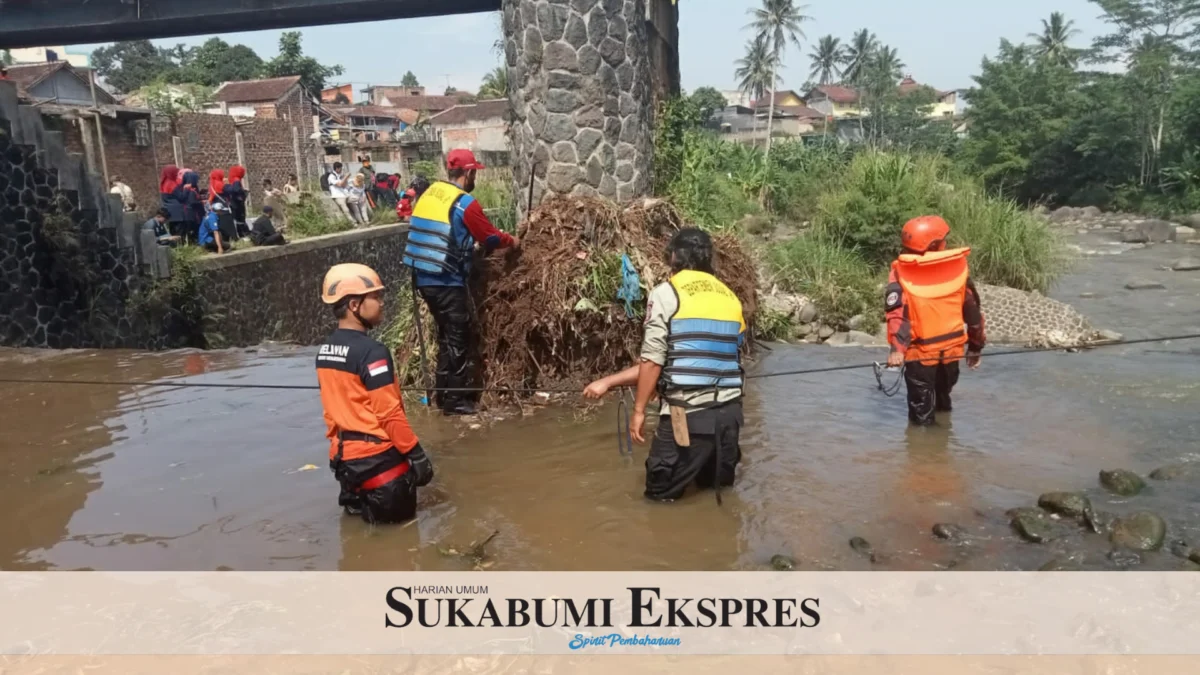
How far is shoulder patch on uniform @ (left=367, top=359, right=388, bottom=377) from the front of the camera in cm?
424

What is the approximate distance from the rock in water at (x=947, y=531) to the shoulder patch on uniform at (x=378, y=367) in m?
2.82

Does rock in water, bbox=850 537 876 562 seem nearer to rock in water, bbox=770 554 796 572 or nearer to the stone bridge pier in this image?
rock in water, bbox=770 554 796 572

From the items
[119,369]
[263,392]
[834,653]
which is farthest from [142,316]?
[834,653]

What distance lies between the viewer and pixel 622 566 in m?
4.07

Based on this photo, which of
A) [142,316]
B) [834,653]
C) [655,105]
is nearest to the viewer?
[834,653]

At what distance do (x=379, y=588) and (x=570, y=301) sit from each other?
3.28m

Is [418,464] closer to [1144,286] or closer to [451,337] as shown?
[451,337]

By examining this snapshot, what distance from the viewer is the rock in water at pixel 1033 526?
4219mm

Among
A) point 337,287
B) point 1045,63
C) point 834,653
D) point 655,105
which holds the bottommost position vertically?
point 834,653

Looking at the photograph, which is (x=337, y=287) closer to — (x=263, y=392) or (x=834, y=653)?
(x=834, y=653)

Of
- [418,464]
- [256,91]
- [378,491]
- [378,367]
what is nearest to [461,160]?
[378,367]

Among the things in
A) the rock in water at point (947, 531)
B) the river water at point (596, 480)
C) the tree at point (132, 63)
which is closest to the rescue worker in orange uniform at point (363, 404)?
the river water at point (596, 480)

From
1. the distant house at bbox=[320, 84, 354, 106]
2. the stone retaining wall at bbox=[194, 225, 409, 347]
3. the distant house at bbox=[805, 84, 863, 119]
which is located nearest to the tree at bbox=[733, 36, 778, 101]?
the distant house at bbox=[805, 84, 863, 119]

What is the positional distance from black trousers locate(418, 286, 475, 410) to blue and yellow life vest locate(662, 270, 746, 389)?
2353mm
